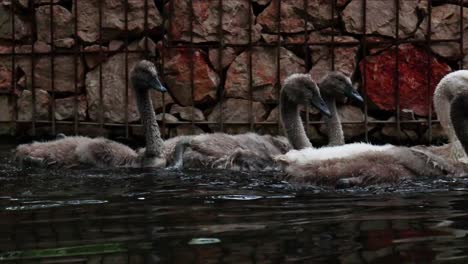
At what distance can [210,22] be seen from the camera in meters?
10.6

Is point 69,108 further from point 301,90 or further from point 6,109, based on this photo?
point 301,90

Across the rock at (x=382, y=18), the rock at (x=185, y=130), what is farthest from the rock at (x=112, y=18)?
the rock at (x=382, y=18)

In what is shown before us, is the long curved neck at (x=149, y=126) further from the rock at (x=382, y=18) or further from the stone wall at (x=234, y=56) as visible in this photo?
the rock at (x=382, y=18)

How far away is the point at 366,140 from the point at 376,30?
50.7 inches

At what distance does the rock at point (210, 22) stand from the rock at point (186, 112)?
0.80 metres

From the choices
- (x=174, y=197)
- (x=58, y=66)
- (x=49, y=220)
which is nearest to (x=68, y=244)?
(x=49, y=220)

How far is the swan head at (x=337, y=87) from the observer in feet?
30.8

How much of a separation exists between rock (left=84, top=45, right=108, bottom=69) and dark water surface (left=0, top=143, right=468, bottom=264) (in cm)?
376

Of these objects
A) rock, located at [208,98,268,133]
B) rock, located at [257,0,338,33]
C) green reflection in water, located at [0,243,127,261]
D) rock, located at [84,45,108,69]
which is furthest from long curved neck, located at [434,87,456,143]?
green reflection in water, located at [0,243,127,261]

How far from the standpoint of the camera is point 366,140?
10078 millimetres

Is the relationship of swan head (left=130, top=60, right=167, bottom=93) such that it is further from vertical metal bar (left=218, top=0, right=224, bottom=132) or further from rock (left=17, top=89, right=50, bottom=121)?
rock (left=17, top=89, right=50, bottom=121)

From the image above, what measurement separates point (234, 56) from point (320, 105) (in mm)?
1887

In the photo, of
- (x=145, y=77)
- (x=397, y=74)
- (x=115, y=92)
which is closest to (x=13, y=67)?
(x=115, y=92)

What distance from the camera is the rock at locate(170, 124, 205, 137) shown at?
34.6 ft
